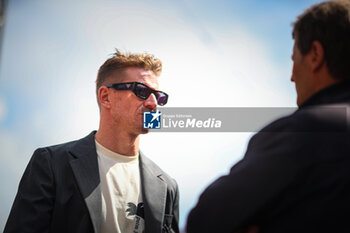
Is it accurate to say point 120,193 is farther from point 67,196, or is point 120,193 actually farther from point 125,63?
point 125,63

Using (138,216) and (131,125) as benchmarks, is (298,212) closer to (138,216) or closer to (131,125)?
(138,216)

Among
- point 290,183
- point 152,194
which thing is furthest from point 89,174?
point 290,183

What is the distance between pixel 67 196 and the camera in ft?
8.09

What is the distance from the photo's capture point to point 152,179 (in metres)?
2.95

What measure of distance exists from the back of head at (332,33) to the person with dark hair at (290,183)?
8.5 inches

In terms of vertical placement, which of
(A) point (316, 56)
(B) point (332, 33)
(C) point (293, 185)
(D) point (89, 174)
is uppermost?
(B) point (332, 33)

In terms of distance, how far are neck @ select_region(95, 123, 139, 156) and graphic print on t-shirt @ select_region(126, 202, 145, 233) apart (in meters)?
0.54

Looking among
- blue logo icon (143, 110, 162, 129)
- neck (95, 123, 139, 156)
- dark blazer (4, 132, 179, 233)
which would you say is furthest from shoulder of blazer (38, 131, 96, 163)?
blue logo icon (143, 110, 162, 129)

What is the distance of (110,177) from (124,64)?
122 cm

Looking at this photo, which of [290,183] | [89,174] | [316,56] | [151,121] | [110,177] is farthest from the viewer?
[151,121]

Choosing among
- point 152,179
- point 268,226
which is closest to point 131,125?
point 152,179

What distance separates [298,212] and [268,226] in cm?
13

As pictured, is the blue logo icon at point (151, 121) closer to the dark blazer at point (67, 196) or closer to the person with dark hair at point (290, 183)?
the dark blazer at point (67, 196)

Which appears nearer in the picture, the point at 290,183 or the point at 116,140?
the point at 290,183
